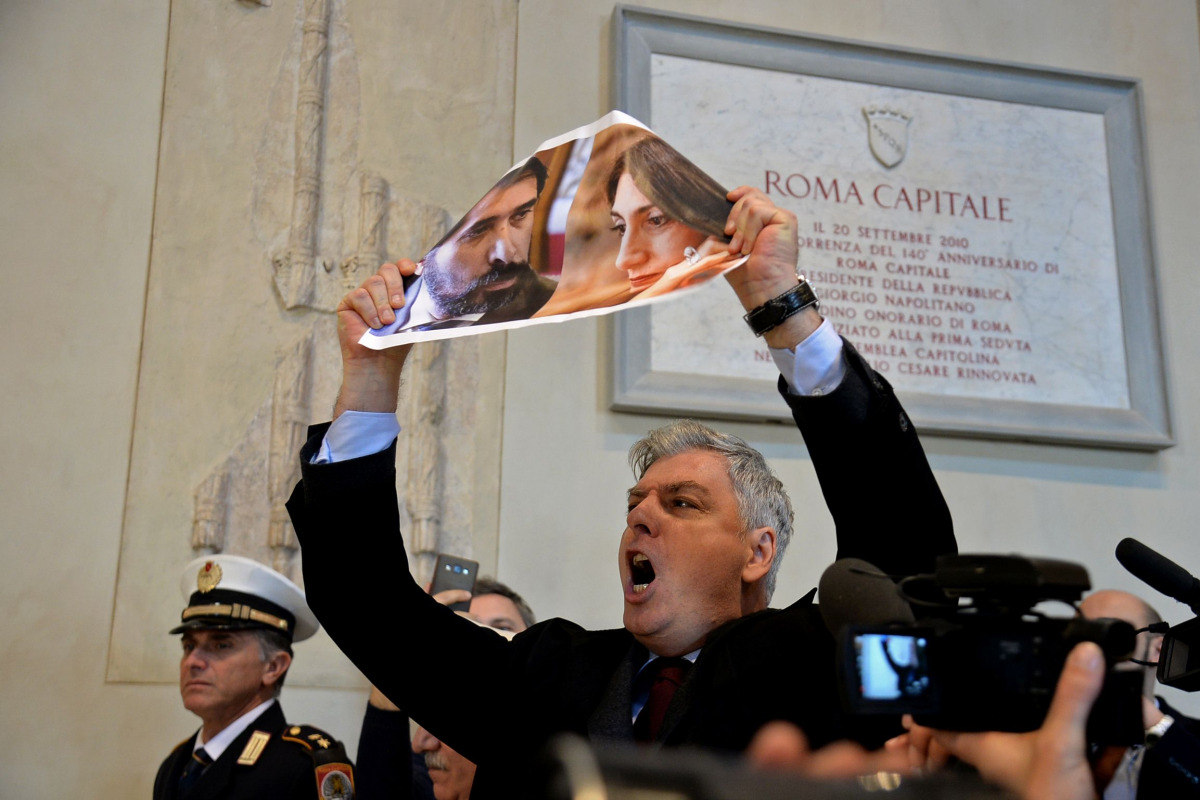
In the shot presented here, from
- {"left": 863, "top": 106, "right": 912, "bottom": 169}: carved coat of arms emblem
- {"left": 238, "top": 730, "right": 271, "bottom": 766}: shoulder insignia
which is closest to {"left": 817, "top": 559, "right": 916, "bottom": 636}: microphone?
{"left": 238, "top": 730, "right": 271, "bottom": 766}: shoulder insignia

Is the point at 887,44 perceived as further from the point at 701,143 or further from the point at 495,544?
the point at 495,544

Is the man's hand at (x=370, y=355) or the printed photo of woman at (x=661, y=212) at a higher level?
the printed photo of woman at (x=661, y=212)

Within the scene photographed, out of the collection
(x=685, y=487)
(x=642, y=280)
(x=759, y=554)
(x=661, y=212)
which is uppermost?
(x=661, y=212)

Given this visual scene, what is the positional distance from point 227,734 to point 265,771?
187mm

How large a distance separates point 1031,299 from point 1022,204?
1.17ft

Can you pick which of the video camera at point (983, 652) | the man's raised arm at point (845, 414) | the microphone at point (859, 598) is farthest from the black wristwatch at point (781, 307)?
the video camera at point (983, 652)

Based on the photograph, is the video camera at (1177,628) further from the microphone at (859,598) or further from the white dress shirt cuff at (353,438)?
the white dress shirt cuff at (353,438)

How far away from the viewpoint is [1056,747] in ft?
3.24

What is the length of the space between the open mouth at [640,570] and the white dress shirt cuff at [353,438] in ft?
1.49

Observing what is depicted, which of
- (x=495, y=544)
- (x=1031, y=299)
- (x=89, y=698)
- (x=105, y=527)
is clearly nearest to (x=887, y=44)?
(x=1031, y=299)

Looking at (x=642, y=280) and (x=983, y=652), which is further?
(x=642, y=280)

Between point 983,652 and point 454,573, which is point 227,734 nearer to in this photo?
point 454,573

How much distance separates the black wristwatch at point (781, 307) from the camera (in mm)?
1937

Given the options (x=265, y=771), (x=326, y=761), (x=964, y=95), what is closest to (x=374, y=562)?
(x=326, y=761)
